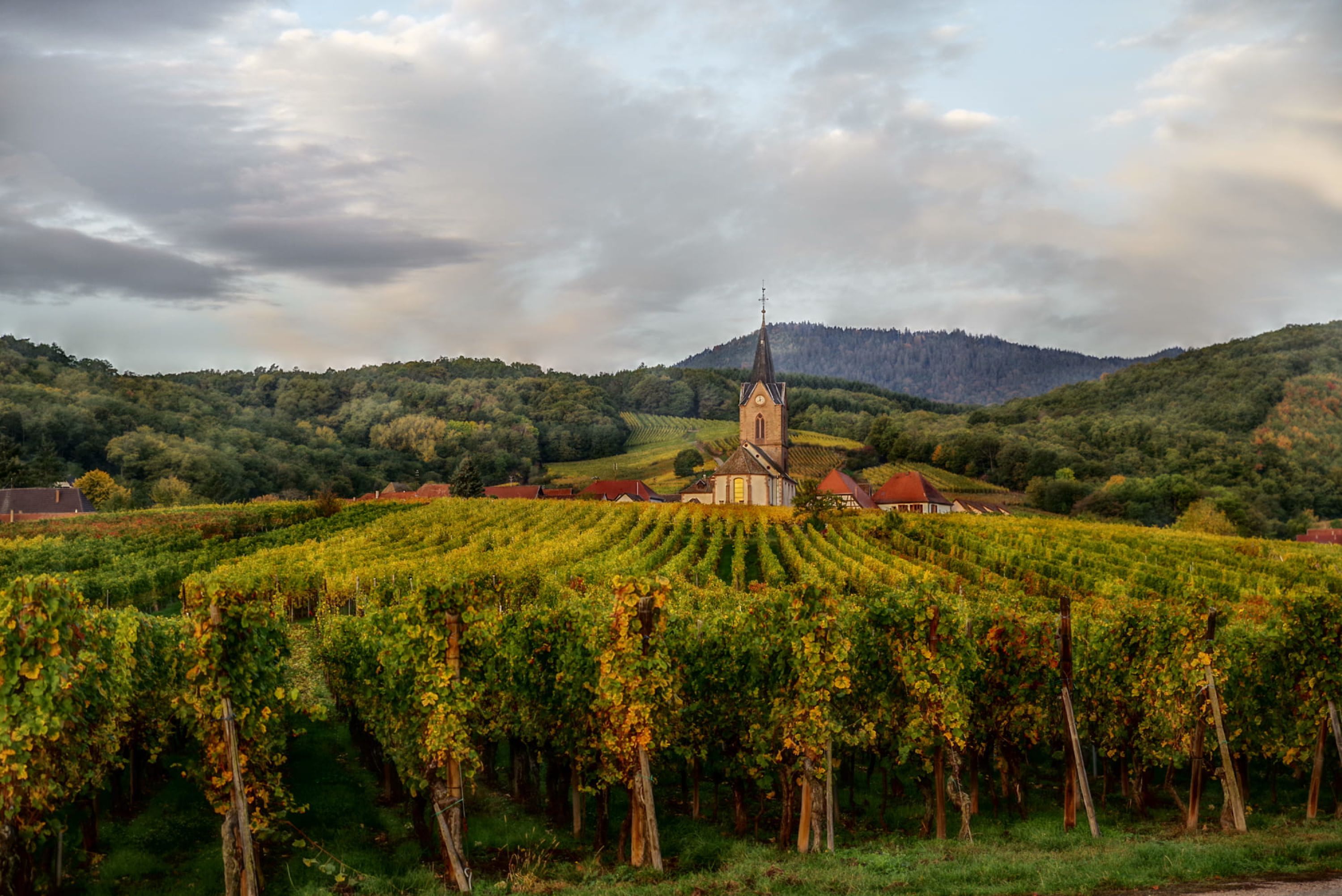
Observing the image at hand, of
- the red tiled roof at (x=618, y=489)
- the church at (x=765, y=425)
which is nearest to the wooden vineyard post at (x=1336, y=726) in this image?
the church at (x=765, y=425)

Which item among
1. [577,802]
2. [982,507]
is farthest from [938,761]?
[982,507]

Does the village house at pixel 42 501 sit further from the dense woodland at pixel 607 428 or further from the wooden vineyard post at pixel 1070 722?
the wooden vineyard post at pixel 1070 722

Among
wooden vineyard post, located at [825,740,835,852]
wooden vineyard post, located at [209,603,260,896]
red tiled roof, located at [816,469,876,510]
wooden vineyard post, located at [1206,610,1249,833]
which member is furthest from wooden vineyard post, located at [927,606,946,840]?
red tiled roof, located at [816,469,876,510]

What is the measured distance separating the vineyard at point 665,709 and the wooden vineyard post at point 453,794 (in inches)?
1.3

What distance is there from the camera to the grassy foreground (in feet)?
30.8

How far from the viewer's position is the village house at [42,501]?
208 ft

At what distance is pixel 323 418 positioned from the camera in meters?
124

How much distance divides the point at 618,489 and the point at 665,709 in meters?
77.3

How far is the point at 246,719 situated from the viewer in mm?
10109

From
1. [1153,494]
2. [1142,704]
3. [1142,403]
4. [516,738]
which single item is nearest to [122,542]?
[516,738]

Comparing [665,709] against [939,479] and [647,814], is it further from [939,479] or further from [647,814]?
[939,479]

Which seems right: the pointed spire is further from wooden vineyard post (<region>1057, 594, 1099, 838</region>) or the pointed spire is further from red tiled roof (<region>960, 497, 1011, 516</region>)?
wooden vineyard post (<region>1057, 594, 1099, 838</region>)

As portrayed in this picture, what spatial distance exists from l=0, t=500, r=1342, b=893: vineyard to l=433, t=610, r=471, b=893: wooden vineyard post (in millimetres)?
34

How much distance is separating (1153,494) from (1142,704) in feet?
290
